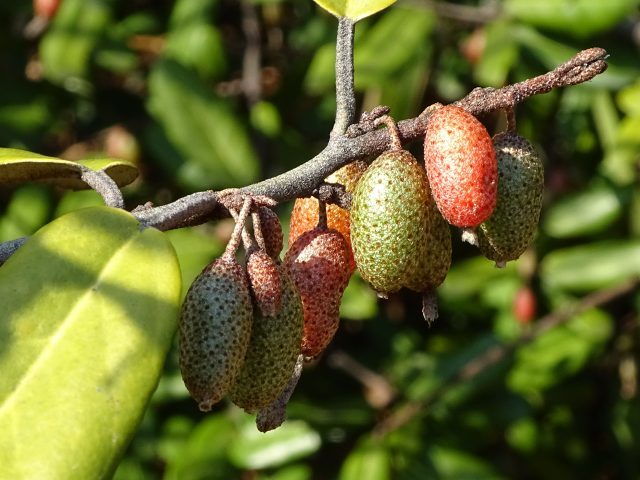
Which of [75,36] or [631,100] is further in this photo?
[75,36]

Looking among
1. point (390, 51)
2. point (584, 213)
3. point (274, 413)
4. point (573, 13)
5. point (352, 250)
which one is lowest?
point (584, 213)

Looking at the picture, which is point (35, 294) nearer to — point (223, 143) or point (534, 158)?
point (534, 158)

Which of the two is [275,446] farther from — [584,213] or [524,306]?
[584,213]

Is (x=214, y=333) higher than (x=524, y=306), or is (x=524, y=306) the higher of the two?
(x=214, y=333)

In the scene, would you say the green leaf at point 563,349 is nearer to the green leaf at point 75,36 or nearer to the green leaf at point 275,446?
the green leaf at point 275,446

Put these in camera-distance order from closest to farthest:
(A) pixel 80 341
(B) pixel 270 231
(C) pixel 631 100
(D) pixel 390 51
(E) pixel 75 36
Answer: (A) pixel 80 341, (B) pixel 270 231, (D) pixel 390 51, (C) pixel 631 100, (E) pixel 75 36

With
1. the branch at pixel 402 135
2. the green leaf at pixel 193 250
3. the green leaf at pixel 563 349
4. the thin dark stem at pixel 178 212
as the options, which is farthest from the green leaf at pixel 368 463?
the thin dark stem at pixel 178 212

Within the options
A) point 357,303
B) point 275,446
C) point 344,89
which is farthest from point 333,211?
point 275,446
